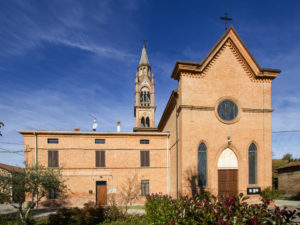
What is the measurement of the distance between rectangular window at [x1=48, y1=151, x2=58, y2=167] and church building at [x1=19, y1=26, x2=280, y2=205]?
0.26 feet

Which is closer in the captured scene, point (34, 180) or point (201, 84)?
point (34, 180)

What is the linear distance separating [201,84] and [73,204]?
46.9ft

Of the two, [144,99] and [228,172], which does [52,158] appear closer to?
[228,172]

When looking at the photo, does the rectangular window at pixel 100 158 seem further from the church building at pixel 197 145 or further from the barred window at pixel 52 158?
the barred window at pixel 52 158

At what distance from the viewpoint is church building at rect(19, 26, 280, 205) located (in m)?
14.9

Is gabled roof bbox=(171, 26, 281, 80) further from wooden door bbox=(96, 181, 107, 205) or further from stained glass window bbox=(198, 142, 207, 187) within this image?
wooden door bbox=(96, 181, 107, 205)

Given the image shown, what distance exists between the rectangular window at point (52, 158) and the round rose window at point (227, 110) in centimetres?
1387

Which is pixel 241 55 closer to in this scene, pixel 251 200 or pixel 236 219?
pixel 251 200

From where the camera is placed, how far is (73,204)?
17547 millimetres

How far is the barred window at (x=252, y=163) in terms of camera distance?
15.3 m

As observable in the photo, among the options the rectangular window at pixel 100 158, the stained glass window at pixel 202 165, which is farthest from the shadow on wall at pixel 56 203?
the stained glass window at pixel 202 165

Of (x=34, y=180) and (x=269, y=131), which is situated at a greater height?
(x=269, y=131)

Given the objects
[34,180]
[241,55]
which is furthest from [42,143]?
[241,55]

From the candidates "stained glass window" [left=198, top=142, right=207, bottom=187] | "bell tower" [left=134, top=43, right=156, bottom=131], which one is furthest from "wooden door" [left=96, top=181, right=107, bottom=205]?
"bell tower" [left=134, top=43, right=156, bottom=131]
